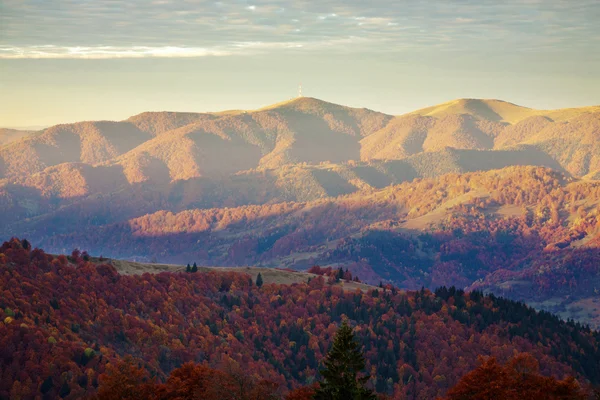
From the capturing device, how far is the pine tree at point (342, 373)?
11262 centimetres

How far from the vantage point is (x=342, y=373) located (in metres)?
115

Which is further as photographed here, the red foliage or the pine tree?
the red foliage

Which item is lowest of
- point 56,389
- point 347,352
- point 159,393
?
point 56,389

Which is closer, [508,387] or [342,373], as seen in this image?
[342,373]

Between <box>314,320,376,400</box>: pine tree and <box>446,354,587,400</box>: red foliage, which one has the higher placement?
<box>314,320,376,400</box>: pine tree

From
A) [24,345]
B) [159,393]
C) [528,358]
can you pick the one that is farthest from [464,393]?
[24,345]

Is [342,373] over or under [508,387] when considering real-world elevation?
over

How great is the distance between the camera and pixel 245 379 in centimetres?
14400

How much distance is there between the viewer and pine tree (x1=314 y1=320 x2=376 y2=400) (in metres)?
113

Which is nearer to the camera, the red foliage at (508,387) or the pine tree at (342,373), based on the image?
the pine tree at (342,373)

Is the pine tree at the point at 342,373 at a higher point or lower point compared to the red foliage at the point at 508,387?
higher

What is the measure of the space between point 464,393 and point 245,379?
29586mm

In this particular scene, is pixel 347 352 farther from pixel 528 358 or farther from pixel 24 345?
pixel 24 345

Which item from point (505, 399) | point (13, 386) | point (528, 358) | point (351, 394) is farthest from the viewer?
point (13, 386)
